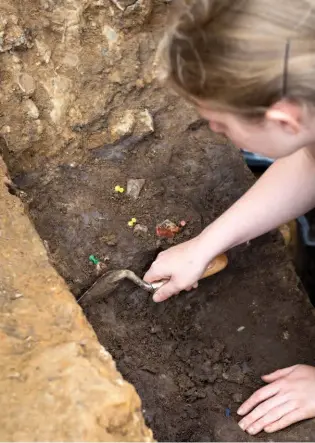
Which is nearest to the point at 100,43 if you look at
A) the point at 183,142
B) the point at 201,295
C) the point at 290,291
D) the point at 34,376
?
the point at 183,142

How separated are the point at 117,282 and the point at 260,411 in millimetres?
401

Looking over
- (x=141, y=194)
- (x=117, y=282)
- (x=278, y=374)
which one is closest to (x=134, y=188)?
(x=141, y=194)

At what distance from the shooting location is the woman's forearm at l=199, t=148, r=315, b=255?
1.34 meters

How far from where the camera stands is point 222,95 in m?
0.96

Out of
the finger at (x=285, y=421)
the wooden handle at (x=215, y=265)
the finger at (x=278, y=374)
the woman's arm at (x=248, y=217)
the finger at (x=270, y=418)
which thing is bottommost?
the finger at (x=278, y=374)

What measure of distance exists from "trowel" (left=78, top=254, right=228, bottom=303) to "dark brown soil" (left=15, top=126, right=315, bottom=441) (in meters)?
0.02

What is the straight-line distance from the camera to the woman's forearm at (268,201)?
1339 mm

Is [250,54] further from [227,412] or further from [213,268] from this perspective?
[227,412]

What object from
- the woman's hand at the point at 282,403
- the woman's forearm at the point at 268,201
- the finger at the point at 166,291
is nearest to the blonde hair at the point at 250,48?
the woman's forearm at the point at 268,201

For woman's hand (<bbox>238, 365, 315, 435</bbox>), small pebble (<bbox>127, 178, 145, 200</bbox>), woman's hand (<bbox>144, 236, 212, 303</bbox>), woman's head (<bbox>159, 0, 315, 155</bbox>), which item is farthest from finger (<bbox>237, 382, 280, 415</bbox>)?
woman's head (<bbox>159, 0, 315, 155</bbox>)

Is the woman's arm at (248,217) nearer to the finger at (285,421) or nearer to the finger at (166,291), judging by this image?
the finger at (166,291)

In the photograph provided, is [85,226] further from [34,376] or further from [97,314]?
[34,376]

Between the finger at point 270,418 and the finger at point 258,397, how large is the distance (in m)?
0.04

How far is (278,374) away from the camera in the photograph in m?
1.39
